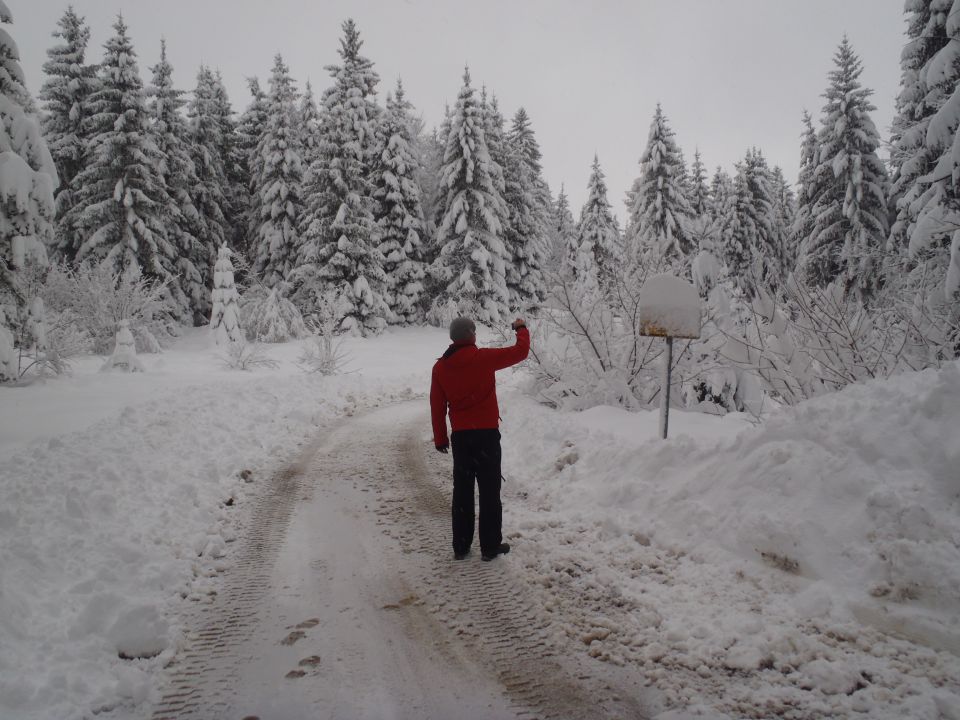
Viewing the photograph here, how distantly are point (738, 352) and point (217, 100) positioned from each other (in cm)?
3694

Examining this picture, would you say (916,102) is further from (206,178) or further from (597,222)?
(206,178)

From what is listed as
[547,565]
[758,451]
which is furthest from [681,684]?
[758,451]

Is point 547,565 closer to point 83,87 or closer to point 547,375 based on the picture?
point 547,375

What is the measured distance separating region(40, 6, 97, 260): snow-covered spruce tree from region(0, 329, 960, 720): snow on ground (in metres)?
27.2

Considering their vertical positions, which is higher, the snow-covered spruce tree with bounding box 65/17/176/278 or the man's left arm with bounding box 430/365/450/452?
the snow-covered spruce tree with bounding box 65/17/176/278

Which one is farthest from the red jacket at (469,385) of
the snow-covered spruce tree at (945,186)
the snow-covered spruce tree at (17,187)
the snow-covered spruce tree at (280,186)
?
the snow-covered spruce tree at (280,186)

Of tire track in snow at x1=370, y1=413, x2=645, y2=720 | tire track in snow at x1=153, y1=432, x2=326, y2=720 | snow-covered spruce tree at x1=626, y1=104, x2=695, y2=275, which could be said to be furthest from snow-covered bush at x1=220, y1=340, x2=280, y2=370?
snow-covered spruce tree at x1=626, y1=104, x2=695, y2=275

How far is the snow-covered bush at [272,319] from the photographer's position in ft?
89.3

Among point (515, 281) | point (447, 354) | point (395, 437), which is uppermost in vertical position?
point (515, 281)

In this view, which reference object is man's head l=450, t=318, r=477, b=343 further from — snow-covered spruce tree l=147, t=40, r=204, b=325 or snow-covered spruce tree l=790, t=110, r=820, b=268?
snow-covered spruce tree l=147, t=40, r=204, b=325

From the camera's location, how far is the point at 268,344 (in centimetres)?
2656

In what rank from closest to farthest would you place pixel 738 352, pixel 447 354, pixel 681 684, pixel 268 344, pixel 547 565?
pixel 681 684, pixel 547 565, pixel 447 354, pixel 738 352, pixel 268 344

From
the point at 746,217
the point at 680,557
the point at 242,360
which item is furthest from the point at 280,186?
the point at 680,557

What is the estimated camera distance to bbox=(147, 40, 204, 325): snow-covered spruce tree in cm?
2970
